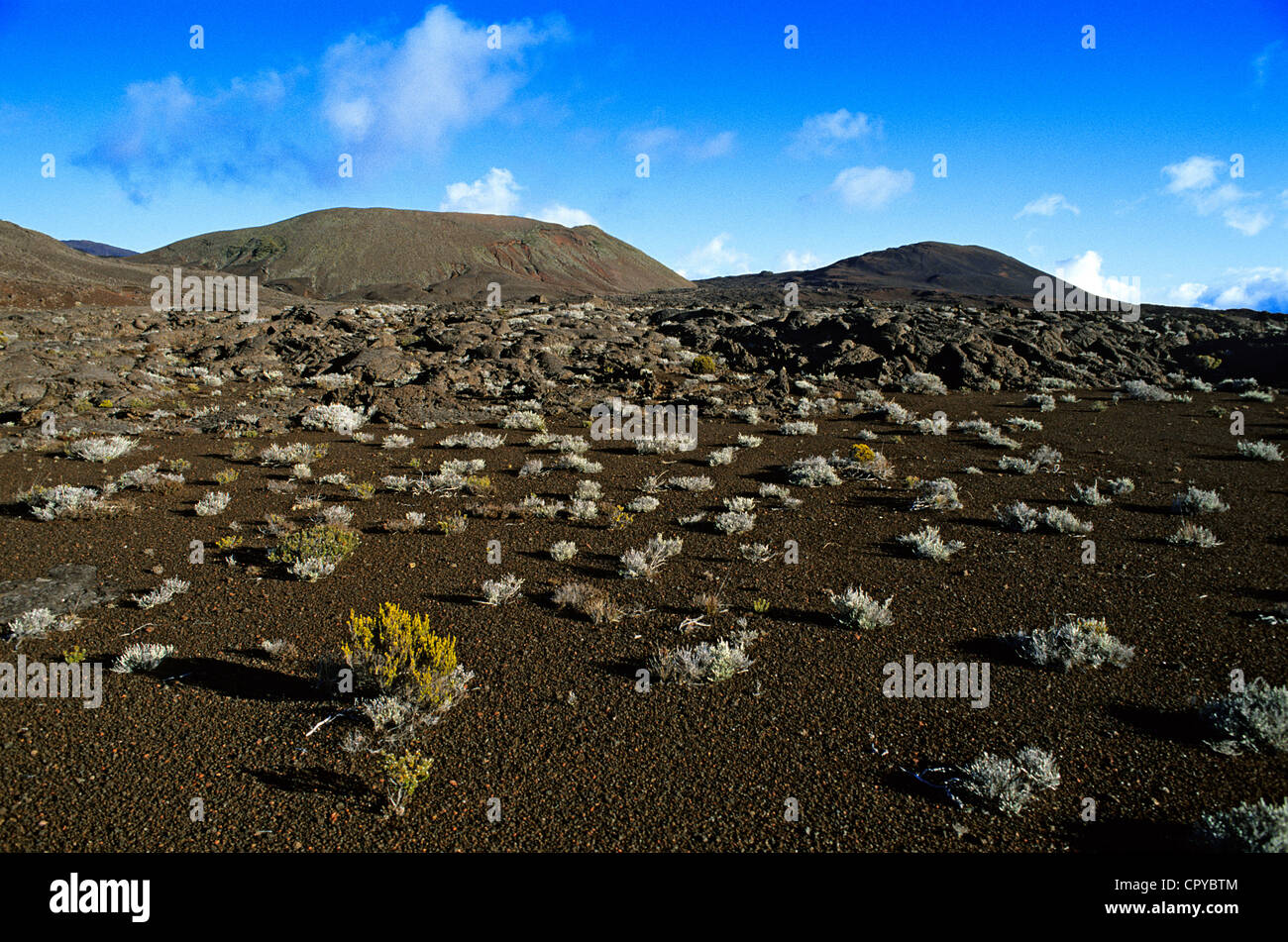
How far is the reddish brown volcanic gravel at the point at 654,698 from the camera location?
3.96m

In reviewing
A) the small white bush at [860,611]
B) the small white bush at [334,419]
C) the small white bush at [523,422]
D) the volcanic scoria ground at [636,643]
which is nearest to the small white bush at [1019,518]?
the volcanic scoria ground at [636,643]

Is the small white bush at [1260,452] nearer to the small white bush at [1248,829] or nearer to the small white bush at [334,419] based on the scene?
the small white bush at [1248,829]

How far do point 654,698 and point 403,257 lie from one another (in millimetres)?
96706

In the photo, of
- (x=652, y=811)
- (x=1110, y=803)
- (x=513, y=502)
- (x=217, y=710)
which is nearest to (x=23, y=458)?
(x=513, y=502)

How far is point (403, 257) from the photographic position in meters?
88.2

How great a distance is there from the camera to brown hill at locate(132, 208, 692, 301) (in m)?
80.9

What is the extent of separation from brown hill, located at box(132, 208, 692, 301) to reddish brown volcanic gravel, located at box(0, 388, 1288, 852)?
6979cm

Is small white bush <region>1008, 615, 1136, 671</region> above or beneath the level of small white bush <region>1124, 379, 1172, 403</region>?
beneath

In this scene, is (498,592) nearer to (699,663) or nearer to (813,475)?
(699,663)

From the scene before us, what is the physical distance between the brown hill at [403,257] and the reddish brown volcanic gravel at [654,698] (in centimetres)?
6979

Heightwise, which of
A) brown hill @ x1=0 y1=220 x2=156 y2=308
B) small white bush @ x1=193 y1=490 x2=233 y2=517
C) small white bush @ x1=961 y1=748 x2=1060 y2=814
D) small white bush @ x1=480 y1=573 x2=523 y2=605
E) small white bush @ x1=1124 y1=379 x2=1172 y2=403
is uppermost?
brown hill @ x1=0 y1=220 x2=156 y2=308

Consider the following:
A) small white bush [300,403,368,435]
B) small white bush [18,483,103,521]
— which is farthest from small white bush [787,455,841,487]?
small white bush [18,483,103,521]

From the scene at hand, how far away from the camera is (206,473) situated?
471 inches

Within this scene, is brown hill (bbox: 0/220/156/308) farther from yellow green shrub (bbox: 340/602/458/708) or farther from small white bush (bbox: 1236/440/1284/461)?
small white bush (bbox: 1236/440/1284/461)
